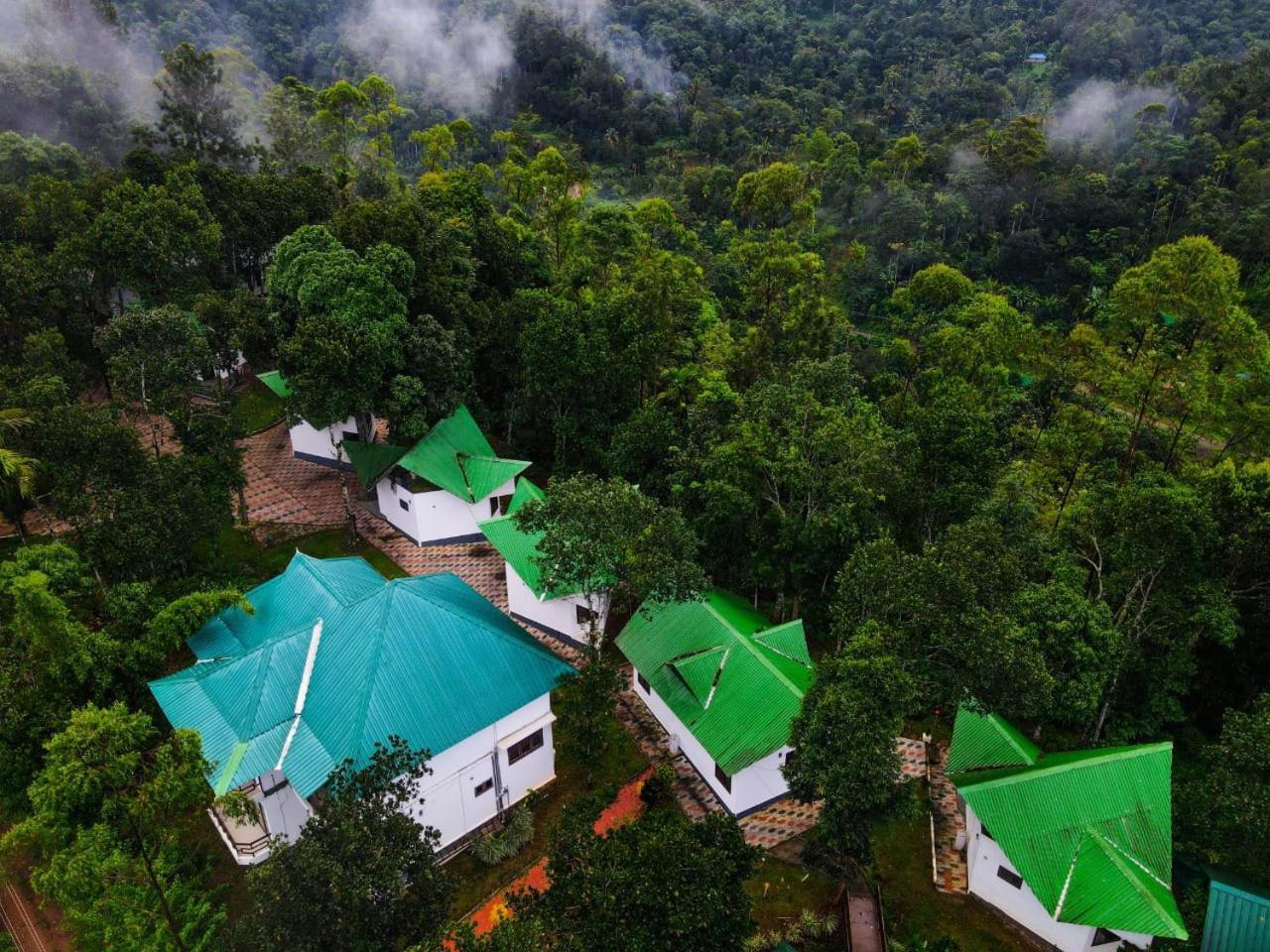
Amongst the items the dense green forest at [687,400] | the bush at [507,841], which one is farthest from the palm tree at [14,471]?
the bush at [507,841]

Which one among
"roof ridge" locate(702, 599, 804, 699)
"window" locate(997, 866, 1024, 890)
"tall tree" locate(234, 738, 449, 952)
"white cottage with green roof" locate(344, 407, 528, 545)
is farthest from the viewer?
"white cottage with green roof" locate(344, 407, 528, 545)

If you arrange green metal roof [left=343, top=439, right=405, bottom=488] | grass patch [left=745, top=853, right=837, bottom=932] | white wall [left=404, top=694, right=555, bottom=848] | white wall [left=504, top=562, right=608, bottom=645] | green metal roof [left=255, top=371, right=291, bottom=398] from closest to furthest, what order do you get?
1. grass patch [left=745, top=853, right=837, bottom=932]
2. white wall [left=404, top=694, right=555, bottom=848]
3. white wall [left=504, top=562, right=608, bottom=645]
4. green metal roof [left=343, top=439, right=405, bottom=488]
5. green metal roof [left=255, top=371, right=291, bottom=398]

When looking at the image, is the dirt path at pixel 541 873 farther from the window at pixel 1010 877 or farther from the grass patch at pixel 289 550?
the grass patch at pixel 289 550

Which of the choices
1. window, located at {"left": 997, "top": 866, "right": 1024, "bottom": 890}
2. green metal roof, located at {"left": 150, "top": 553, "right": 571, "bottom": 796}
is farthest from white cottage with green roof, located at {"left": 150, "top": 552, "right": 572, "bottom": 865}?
window, located at {"left": 997, "top": 866, "right": 1024, "bottom": 890}

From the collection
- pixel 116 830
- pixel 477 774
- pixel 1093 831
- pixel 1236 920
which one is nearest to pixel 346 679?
pixel 477 774

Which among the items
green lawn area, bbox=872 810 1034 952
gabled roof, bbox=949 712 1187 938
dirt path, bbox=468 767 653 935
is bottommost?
green lawn area, bbox=872 810 1034 952

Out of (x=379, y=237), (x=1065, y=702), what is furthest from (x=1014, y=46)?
(x=1065, y=702)

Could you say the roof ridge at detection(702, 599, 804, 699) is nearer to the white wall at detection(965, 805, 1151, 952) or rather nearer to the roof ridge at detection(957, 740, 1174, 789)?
the roof ridge at detection(957, 740, 1174, 789)
